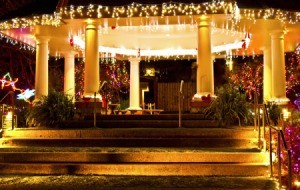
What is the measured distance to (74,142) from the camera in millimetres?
11680

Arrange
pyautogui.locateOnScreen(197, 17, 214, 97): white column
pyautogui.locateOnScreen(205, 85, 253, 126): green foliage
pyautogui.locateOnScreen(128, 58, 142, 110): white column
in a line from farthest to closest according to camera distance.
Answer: pyautogui.locateOnScreen(128, 58, 142, 110): white column < pyautogui.locateOnScreen(197, 17, 214, 97): white column < pyautogui.locateOnScreen(205, 85, 253, 126): green foliage

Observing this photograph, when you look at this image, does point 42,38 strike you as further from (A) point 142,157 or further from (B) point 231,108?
(A) point 142,157

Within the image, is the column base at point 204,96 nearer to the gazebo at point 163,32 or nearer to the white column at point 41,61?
the gazebo at point 163,32

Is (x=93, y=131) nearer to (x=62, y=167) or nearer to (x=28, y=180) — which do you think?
(x=62, y=167)

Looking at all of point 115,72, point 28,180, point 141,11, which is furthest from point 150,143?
point 115,72

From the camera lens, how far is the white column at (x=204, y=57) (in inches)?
594

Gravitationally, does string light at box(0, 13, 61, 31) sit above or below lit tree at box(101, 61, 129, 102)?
above

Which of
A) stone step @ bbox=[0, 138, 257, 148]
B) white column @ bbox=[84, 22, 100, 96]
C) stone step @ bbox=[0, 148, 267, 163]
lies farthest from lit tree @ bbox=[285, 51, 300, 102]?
stone step @ bbox=[0, 148, 267, 163]

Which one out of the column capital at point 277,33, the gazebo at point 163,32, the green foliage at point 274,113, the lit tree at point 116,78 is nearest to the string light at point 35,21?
the gazebo at point 163,32

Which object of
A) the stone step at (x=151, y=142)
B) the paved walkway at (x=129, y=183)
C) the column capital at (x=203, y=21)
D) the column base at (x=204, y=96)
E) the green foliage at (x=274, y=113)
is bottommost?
the paved walkway at (x=129, y=183)

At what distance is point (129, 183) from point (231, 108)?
16.2 ft

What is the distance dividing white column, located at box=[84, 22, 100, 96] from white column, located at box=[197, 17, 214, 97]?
322 centimetres

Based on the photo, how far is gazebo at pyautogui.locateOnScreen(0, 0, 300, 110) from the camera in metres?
14.7

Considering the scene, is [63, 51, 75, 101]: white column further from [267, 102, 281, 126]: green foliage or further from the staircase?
[267, 102, 281, 126]: green foliage
